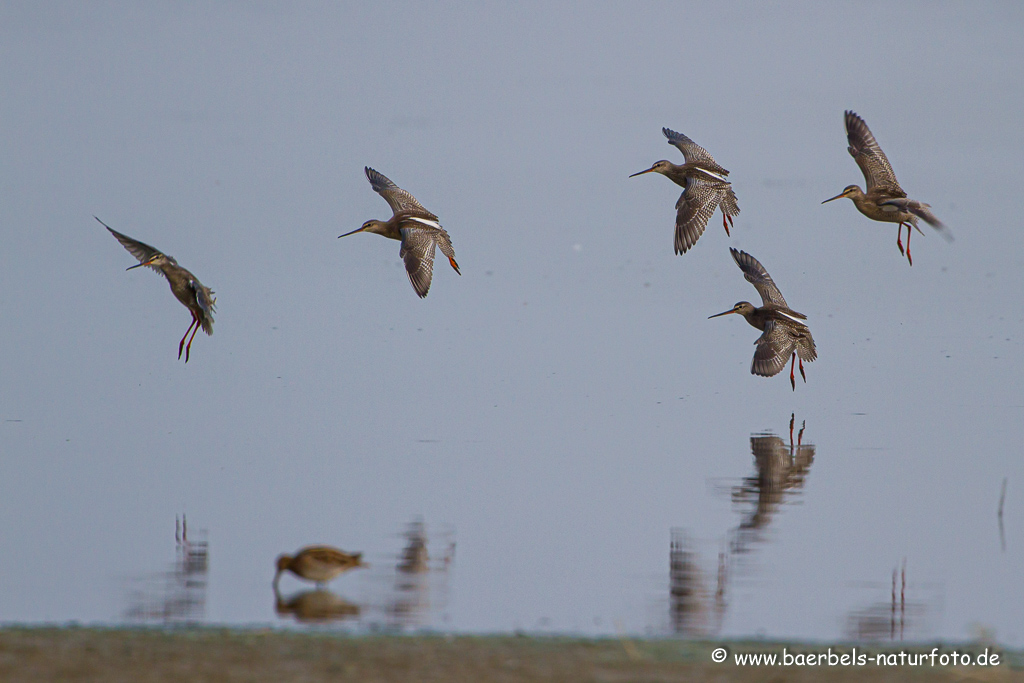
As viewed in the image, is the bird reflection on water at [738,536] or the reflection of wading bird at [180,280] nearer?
the bird reflection on water at [738,536]

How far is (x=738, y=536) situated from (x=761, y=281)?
5.95 m

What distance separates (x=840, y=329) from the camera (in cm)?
2022

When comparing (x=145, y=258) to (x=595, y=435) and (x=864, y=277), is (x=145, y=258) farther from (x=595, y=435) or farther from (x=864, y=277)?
(x=864, y=277)

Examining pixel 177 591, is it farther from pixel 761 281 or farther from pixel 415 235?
pixel 761 281

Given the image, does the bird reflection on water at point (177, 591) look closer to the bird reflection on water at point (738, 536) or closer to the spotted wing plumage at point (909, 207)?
the bird reflection on water at point (738, 536)

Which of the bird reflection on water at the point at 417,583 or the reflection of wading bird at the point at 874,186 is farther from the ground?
the reflection of wading bird at the point at 874,186

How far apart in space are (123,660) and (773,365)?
8.24m

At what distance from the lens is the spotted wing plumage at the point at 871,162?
668 inches

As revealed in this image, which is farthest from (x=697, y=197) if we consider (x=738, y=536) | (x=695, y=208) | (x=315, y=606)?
(x=315, y=606)

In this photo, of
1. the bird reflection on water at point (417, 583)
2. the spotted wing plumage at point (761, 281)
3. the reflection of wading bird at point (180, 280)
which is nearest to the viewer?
the bird reflection on water at point (417, 583)

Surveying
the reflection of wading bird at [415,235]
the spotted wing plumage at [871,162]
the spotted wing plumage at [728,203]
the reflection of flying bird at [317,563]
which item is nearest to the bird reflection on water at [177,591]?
the reflection of flying bird at [317,563]

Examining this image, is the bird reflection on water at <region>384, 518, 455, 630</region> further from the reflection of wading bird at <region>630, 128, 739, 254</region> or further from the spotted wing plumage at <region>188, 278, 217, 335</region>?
the reflection of wading bird at <region>630, 128, 739, 254</region>

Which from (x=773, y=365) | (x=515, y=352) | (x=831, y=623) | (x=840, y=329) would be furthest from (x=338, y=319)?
(x=831, y=623)

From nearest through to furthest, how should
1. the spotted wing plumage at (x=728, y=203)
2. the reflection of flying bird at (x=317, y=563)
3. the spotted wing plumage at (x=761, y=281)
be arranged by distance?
the reflection of flying bird at (x=317, y=563) → the spotted wing plumage at (x=761, y=281) → the spotted wing plumage at (x=728, y=203)
